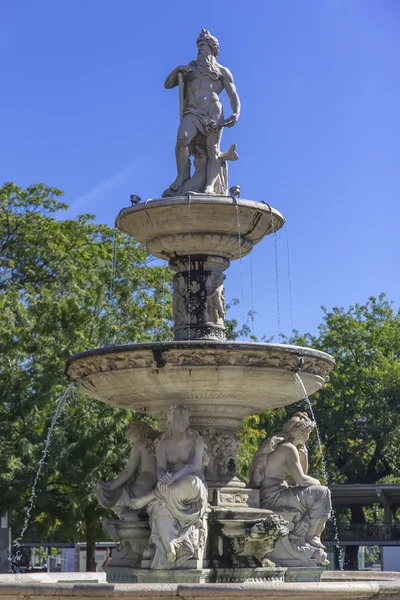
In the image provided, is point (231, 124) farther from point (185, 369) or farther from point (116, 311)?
point (116, 311)

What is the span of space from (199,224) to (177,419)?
8.66 ft

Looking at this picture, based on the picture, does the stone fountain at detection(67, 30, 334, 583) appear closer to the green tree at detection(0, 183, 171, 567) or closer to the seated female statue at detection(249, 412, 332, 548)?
the seated female statue at detection(249, 412, 332, 548)

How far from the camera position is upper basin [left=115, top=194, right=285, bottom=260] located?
1287 centimetres

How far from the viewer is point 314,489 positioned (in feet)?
41.7

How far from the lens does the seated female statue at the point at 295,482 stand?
1269cm

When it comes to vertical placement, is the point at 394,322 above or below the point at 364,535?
above

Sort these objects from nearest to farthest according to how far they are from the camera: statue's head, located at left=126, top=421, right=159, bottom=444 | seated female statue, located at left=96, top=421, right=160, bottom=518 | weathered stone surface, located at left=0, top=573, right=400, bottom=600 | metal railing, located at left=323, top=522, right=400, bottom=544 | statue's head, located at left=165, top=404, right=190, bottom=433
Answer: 1. weathered stone surface, located at left=0, top=573, right=400, bottom=600
2. statue's head, located at left=165, top=404, right=190, bottom=433
3. seated female statue, located at left=96, top=421, right=160, bottom=518
4. statue's head, located at left=126, top=421, right=159, bottom=444
5. metal railing, located at left=323, top=522, right=400, bottom=544

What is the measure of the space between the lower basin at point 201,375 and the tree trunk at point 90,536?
14460mm

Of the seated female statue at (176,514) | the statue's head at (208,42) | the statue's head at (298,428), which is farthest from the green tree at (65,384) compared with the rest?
the seated female statue at (176,514)

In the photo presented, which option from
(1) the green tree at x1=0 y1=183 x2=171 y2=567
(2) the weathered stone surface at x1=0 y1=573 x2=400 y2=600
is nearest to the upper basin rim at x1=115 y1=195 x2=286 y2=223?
(2) the weathered stone surface at x1=0 y1=573 x2=400 y2=600

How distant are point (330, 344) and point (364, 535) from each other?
7.99m

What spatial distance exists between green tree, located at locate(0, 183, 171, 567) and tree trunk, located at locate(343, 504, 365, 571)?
15462mm

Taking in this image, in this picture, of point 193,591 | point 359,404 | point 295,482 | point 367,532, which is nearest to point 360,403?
point 359,404

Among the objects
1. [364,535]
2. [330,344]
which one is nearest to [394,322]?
[330,344]
